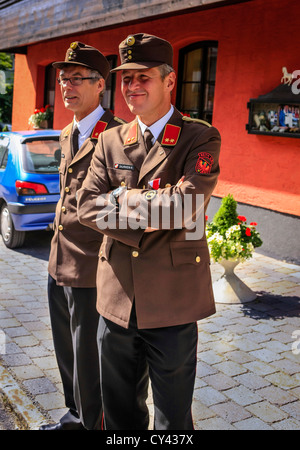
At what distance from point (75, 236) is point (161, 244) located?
2.55ft

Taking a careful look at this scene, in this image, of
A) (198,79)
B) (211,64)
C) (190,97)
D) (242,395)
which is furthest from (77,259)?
(190,97)

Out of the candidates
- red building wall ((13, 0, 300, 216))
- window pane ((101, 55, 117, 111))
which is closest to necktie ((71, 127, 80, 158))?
red building wall ((13, 0, 300, 216))

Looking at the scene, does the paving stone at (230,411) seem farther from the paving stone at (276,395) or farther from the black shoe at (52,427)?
the black shoe at (52,427)

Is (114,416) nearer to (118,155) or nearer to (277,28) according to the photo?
(118,155)

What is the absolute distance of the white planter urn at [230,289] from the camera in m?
5.74

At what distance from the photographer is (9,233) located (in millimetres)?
7883

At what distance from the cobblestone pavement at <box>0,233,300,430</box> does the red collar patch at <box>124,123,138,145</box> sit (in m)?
1.87

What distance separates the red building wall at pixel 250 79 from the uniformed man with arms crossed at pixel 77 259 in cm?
482

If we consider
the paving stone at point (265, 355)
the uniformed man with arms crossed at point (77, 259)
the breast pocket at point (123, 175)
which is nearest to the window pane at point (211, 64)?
the paving stone at point (265, 355)

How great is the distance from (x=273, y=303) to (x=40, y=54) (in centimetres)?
1133

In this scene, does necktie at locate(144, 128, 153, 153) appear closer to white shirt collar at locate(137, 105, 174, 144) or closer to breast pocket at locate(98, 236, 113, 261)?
white shirt collar at locate(137, 105, 174, 144)

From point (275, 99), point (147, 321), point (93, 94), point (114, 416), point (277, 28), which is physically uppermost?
point (277, 28)

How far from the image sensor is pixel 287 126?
7.41 meters

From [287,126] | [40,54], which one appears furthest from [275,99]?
[40,54]
